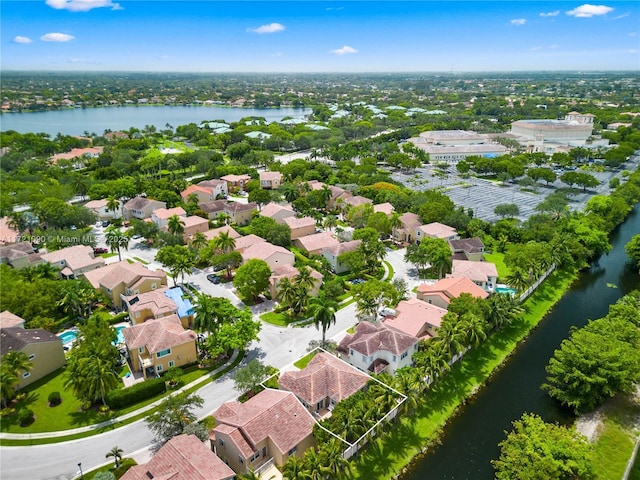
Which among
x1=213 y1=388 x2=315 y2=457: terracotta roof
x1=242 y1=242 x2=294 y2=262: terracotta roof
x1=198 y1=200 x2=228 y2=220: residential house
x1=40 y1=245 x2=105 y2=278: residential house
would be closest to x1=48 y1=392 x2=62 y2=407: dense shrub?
x1=213 y1=388 x2=315 y2=457: terracotta roof

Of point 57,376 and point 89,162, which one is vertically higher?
point 89,162

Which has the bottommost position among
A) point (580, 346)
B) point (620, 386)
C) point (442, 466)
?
point (442, 466)

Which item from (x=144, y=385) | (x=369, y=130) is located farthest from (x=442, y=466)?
(x=369, y=130)

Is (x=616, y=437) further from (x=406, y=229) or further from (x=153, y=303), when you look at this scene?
(x=153, y=303)

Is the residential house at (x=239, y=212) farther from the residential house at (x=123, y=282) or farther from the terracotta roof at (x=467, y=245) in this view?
the terracotta roof at (x=467, y=245)

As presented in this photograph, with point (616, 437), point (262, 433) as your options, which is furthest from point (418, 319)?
point (262, 433)

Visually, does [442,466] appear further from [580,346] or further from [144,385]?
[144,385]

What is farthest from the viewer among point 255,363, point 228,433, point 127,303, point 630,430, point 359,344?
point 127,303

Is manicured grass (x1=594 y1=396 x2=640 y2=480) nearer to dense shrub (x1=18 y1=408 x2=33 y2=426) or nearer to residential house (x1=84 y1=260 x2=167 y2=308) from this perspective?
dense shrub (x1=18 y1=408 x2=33 y2=426)
